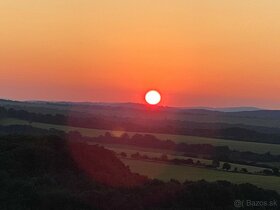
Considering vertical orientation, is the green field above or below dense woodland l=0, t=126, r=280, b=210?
above

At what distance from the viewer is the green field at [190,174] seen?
38.9 meters

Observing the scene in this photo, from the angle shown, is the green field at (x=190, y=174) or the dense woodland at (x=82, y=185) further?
the green field at (x=190, y=174)

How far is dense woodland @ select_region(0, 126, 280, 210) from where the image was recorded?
2262cm

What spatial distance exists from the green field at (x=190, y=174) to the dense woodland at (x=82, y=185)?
5.37 metres

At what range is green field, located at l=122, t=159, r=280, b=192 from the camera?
128 ft

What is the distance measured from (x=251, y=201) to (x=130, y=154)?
32.6 metres

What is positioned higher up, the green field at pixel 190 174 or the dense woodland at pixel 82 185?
the green field at pixel 190 174

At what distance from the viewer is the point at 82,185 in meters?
27.6

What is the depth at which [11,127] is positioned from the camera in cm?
7850

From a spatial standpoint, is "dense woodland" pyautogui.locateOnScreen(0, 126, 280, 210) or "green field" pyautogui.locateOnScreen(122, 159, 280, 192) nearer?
"dense woodland" pyautogui.locateOnScreen(0, 126, 280, 210)

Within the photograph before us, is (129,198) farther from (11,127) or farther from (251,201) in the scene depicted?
(11,127)

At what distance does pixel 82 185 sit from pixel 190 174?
1618 cm

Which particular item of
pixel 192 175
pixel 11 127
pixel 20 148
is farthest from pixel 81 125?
pixel 20 148

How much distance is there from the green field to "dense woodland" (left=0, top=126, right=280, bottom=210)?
5.37m
